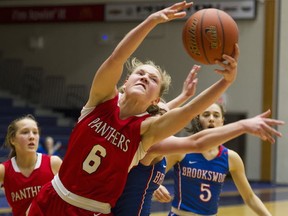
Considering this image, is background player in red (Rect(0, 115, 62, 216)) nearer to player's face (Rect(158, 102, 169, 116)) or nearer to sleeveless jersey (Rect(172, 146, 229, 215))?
sleeveless jersey (Rect(172, 146, 229, 215))

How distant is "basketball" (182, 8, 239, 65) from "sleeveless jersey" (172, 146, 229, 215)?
1434mm

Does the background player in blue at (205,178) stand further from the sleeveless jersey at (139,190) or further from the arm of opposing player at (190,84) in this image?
the sleeveless jersey at (139,190)

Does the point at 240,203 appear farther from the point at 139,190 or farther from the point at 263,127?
the point at 263,127

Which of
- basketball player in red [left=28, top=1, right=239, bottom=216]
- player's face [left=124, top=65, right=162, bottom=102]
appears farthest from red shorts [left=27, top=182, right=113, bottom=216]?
player's face [left=124, top=65, right=162, bottom=102]

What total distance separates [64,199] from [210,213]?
5.43ft

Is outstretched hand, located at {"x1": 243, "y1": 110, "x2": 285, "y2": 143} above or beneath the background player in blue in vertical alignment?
above

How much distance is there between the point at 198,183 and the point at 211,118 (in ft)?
1.61

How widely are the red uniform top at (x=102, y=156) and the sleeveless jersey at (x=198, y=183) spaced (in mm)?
1425

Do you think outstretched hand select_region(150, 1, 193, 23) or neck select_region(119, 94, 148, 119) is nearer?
outstretched hand select_region(150, 1, 193, 23)

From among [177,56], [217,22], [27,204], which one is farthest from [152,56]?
[217,22]

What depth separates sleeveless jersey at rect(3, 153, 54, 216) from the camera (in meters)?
4.91

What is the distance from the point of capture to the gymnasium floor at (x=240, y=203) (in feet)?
31.5

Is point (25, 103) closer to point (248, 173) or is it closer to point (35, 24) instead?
point (35, 24)

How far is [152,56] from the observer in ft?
56.5
